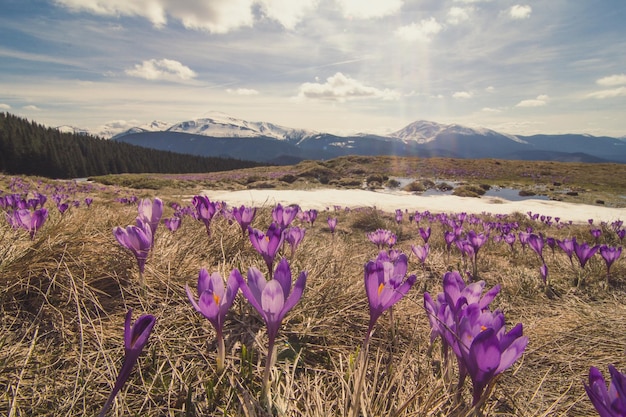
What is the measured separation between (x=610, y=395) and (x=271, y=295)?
108cm

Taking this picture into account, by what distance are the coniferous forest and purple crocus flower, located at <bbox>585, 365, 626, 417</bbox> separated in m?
70.6

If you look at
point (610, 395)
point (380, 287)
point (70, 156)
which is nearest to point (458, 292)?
point (380, 287)

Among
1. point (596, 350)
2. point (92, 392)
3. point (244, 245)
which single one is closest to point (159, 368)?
point (92, 392)

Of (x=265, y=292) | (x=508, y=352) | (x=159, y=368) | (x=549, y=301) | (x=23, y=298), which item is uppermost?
(x=265, y=292)

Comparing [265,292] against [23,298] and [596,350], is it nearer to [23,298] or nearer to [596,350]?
[23,298]

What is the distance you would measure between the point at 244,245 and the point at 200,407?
2176 millimetres

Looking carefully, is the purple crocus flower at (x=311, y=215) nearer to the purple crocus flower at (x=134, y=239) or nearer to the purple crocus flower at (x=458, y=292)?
the purple crocus flower at (x=134, y=239)

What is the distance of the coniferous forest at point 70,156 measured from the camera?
218ft

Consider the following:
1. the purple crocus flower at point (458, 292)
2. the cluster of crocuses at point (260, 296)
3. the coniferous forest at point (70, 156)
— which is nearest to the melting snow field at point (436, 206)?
the purple crocus flower at point (458, 292)

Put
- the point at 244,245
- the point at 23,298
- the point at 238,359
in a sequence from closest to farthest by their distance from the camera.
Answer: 1. the point at 238,359
2. the point at 23,298
3. the point at 244,245

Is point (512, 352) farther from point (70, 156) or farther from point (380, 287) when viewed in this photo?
point (70, 156)

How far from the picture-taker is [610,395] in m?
0.94

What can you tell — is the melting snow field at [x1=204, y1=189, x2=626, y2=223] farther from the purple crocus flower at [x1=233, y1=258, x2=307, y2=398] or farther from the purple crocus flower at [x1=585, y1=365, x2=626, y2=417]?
the purple crocus flower at [x1=585, y1=365, x2=626, y2=417]

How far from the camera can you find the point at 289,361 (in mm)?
1759
